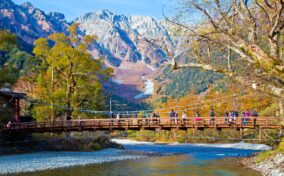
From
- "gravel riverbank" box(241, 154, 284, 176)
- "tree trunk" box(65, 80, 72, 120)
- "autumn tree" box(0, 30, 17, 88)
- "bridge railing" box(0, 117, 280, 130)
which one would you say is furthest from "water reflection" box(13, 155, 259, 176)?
"tree trunk" box(65, 80, 72, 120)

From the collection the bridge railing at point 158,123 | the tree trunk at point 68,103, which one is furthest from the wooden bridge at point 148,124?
the tree trunk at point 68,103

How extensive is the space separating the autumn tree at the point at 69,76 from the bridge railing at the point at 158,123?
2.97 meters

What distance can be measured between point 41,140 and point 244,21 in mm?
27896

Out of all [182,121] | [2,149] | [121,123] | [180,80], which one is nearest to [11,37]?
[2,149]

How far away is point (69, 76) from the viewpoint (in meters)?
36.1

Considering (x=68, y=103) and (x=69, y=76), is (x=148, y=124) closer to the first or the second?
(x=68, y=103)

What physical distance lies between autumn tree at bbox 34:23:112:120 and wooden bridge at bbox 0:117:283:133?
9.76ft

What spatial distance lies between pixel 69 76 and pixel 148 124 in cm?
1043

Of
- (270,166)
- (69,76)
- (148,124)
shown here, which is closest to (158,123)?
(148,124)

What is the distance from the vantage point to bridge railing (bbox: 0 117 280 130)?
87.5 feet

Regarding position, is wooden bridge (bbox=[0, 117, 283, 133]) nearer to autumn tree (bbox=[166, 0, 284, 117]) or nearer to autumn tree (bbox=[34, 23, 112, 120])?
autumn tree (bbox=[34, 23, 112, 120])

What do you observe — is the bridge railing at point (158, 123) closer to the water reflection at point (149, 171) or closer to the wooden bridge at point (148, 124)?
the wooden bridge at point (148, 124)

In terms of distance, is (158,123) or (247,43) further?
(158,123)

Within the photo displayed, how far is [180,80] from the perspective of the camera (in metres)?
175
